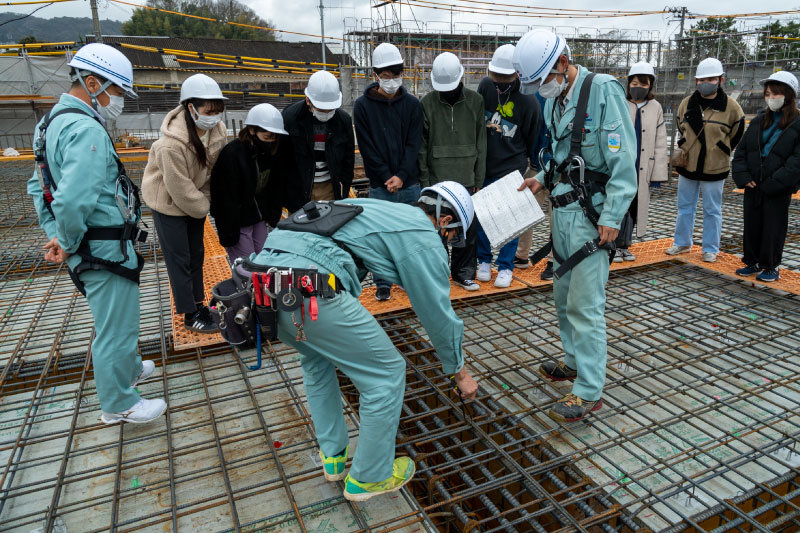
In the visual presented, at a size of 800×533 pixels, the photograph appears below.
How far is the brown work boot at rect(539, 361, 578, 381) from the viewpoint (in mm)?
3191

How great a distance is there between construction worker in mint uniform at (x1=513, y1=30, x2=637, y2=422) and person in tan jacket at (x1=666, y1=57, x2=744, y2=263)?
8.01 feet

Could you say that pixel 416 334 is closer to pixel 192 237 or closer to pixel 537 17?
pixel 192 237

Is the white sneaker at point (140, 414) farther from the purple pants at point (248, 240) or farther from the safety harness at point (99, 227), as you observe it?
the purple pants at point (248, 240)

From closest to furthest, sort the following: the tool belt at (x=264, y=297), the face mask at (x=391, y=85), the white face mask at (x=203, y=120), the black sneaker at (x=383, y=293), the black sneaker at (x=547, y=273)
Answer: the tool belt at (x=264, y=297) < the white face mask at (x=203, y=120) < the face mask at (x=391, y=85) < the black sneaker at (x=383, y=293) < the black sneaker at (x=547, y=273)

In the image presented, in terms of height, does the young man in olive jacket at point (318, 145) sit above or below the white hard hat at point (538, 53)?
below

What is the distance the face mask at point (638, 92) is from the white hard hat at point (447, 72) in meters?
1.69

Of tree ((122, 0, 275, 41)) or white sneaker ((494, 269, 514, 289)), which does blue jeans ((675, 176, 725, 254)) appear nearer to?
white sneaker ((494, 269, 514, 289))

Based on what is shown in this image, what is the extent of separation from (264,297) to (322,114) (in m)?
2.13

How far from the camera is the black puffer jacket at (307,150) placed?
386cm

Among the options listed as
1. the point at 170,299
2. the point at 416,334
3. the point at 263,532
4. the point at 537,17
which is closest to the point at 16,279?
the point at 170,299

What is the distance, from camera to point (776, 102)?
13.9 feet

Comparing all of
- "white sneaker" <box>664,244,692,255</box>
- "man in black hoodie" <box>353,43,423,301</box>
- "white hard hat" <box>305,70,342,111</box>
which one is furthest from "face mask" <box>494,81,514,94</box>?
"white sneaker" <box>664,244,692,255</box>

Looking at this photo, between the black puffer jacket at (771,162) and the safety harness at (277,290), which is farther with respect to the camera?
the black puffer jacket at (771,162)

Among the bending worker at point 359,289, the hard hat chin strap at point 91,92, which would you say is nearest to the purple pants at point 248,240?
the hard hat chin strap at point 91,92
